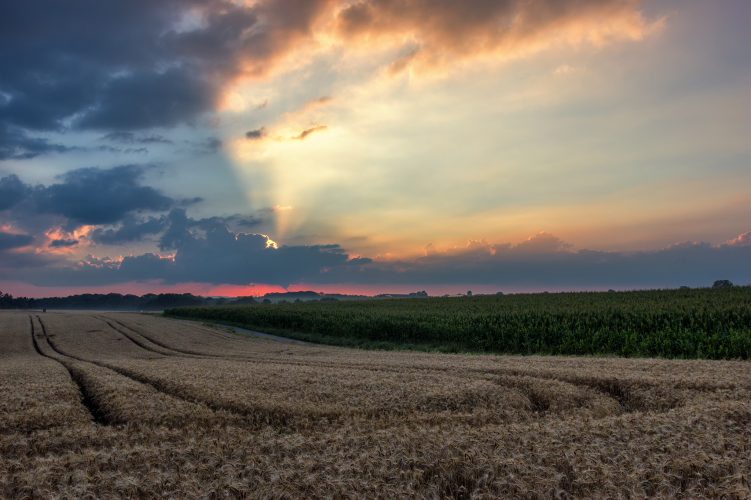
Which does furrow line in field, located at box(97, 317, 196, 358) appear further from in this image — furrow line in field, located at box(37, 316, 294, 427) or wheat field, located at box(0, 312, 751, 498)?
furrow line in field, located at box(37, 316, 294, 427)

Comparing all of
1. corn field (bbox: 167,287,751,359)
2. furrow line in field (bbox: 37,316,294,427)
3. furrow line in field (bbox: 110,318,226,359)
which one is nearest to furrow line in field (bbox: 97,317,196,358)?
furrow line in field (bbox: 110,318,226,359)

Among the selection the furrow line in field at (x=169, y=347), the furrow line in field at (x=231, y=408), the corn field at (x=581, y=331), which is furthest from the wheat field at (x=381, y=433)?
the corn field at (x=581, y=331)

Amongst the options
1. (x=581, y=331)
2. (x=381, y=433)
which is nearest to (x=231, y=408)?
(x=381, y=433)

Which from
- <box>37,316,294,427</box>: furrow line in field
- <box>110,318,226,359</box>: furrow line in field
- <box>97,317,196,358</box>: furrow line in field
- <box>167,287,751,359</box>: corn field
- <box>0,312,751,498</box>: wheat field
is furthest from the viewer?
<box>97,317,196,358</box>: furrow line in field

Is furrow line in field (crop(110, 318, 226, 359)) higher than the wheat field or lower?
lower

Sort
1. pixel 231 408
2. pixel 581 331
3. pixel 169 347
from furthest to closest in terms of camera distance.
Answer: pixel 169 347 → pixel 581 331 → pixel 231 408

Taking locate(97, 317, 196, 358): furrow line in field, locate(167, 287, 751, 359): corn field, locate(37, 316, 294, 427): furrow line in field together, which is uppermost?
locate(37, 316, 294, 427): furrow line in field

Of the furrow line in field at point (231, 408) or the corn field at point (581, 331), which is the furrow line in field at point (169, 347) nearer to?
the furrow line in field at point (231, 408)

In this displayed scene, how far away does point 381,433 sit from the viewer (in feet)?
25.3

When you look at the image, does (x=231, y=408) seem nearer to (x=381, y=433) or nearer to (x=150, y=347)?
(x=381, y=433)

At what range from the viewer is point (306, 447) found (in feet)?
22.3

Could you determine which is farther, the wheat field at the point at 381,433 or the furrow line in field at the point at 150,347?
the furrow line in field at the point at 150,347

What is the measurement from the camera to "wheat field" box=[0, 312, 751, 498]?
5.35 m

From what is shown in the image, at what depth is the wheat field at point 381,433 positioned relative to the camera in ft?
17.6
